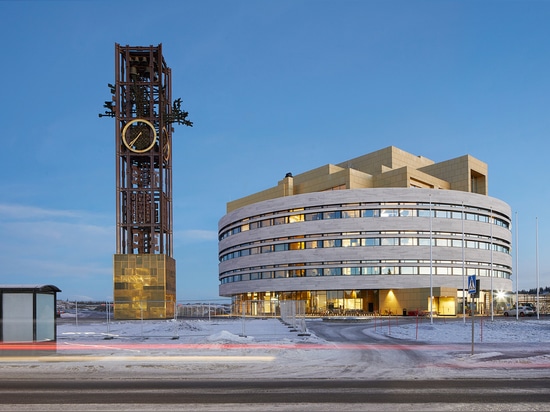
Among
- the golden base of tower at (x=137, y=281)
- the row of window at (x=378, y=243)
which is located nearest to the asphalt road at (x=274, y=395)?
the golden base of tower at (x=137, y=281)

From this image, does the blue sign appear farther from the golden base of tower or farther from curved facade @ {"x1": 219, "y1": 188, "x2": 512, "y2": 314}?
curved facade @ {"x1": 219, "y1": 188, "x2": 512, "y2": 314}

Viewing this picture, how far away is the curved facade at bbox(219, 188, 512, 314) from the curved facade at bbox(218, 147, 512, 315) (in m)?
0.17

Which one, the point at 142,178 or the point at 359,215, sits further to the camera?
the point at 359,215

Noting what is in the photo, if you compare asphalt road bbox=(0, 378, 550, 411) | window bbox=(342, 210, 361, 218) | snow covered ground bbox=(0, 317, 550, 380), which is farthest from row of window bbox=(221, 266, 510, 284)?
asphalt road bbox=(0, 378, 550, 411)

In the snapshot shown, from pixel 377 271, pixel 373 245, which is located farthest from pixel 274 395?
pixel 373 245

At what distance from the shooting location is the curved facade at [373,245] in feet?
277

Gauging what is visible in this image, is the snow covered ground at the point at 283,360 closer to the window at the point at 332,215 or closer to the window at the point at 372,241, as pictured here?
the window at the point at 372,241

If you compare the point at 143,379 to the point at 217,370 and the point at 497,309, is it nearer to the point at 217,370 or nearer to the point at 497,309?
the point at 217,370

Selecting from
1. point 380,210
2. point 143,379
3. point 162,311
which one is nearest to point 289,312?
point 162,311

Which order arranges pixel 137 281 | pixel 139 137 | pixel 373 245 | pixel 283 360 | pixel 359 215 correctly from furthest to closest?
pixel 359 215
pixel 373 245
pixel 139 137
pixel 137 281
pixel 283 360

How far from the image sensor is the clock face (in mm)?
55344

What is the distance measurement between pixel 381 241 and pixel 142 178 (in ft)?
143

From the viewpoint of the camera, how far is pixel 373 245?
84812 mm

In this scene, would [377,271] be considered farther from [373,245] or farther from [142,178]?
[142,178]
